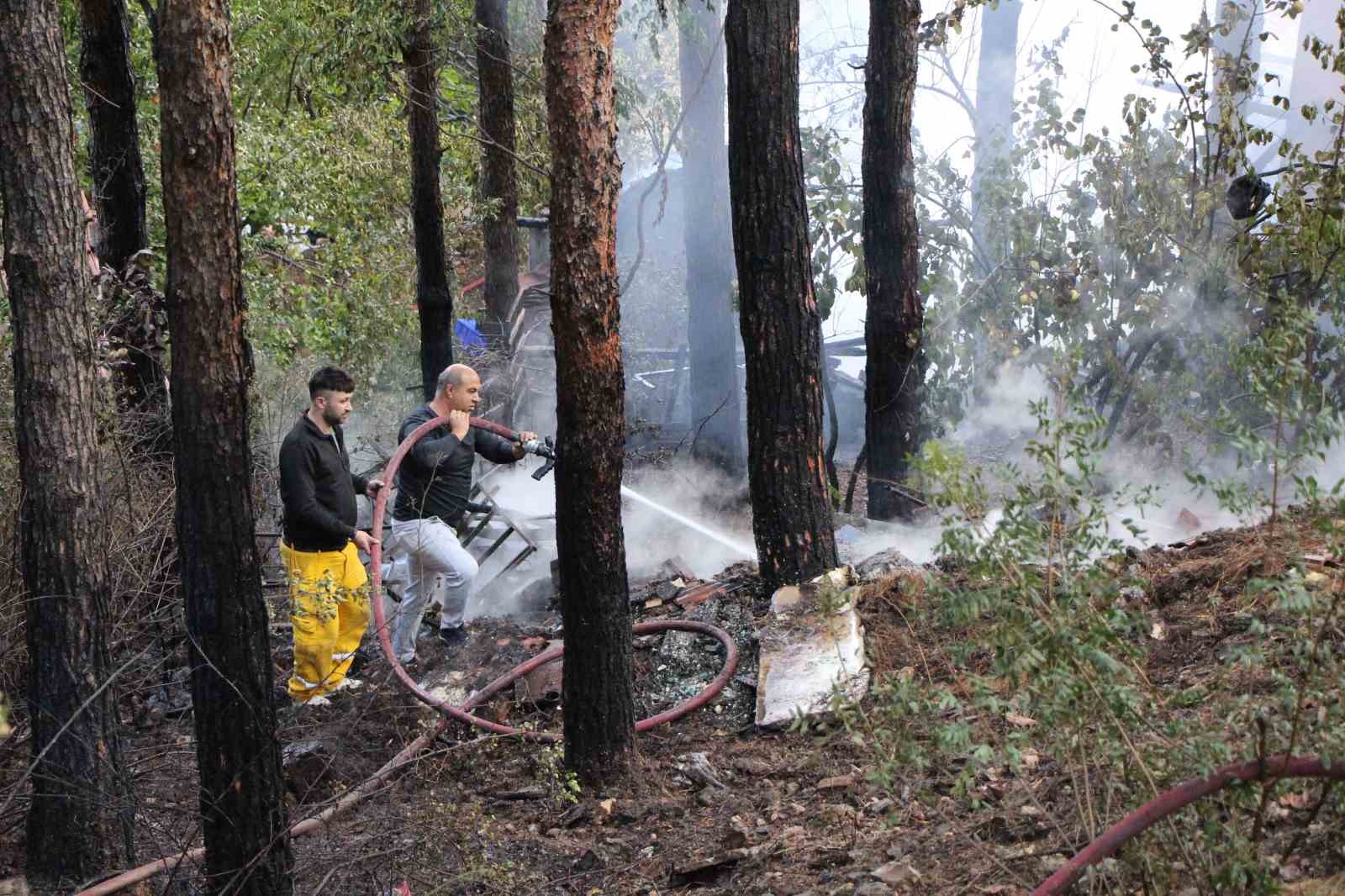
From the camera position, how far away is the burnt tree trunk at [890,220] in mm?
9203

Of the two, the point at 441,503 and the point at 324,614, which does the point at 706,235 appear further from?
the point at 324,614

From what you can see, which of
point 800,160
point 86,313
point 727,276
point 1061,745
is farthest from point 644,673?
point 727,276

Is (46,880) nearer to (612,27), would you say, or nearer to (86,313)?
(86,313)

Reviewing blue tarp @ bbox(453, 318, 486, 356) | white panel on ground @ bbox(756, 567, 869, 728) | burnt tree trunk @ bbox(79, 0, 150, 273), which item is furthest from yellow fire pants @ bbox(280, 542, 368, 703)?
blue tarp @ bbox(453, 318, 486, 356)

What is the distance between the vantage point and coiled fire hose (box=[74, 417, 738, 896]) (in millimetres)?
5414

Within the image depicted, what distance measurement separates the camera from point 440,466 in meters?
7.88

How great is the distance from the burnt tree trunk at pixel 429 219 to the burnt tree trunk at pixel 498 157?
1806 mm

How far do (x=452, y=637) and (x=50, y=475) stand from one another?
3.73 meters

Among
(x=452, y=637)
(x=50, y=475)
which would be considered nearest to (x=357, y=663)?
(x=452, y=637)

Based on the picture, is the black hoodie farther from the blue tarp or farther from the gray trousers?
the blue tarp

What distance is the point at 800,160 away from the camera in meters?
7.52

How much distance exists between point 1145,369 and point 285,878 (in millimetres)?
8925

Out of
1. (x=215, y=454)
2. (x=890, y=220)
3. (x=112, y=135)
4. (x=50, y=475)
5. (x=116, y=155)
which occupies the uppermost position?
(x=112, y=135)

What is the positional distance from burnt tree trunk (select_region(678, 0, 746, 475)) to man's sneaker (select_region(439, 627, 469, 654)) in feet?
24.4
